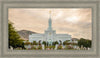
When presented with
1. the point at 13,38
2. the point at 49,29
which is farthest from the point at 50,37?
the point at 13,38

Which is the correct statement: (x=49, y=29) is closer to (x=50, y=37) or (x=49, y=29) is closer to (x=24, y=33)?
(x=50, y=37)

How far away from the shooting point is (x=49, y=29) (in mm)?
5445

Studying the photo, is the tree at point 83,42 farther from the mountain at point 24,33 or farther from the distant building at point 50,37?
the mountain at point 24,33

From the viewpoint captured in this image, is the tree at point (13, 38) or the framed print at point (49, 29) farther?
the tree at point (13, 38)

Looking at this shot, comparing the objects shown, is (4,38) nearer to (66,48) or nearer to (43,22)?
(43,22)

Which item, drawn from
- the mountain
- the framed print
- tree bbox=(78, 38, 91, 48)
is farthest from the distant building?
tree bbox=(78, 38, 91, 48)

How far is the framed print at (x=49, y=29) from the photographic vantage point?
5.28 meters

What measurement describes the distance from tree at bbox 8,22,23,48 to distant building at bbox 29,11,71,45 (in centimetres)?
39

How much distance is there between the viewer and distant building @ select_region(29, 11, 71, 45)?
545cm

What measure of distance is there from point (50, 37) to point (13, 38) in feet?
3.96

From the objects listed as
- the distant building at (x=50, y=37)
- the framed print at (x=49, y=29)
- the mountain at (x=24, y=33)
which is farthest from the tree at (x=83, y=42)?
the mountain at (x=24, y=33)
